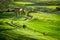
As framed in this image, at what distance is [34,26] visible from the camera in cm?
480

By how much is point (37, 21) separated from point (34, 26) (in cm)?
24

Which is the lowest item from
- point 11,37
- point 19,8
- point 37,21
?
point 11,37

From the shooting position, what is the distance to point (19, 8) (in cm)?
525

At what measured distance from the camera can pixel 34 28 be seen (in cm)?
473

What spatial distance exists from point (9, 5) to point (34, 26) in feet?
4.08

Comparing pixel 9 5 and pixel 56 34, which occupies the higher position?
pixel 9 5

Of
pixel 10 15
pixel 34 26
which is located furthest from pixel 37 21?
pixel 10 15

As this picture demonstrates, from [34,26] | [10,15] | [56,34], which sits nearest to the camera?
[56,34]

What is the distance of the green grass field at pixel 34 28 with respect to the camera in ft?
14.7

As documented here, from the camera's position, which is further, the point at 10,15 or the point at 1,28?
the point at 10,15

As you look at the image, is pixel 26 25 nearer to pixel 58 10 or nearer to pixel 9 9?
pixel 9 9

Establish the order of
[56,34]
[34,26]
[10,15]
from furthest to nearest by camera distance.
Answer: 1. [10,15]
2. [34,26]
3. [56,34]

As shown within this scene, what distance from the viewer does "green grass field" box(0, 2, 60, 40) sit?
449cm

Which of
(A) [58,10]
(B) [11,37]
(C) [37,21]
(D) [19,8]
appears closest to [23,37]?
(B) [11,37]
